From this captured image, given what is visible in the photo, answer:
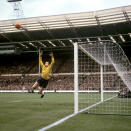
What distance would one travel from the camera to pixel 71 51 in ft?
167

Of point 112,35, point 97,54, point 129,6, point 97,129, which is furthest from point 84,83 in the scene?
point 97,129

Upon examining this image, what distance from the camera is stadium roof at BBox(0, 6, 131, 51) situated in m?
36.7

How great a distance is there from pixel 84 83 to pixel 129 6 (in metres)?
12.4

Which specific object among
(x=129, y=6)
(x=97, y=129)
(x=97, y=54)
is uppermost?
(x=129, y=6)

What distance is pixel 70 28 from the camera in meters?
41.4

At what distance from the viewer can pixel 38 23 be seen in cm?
4075

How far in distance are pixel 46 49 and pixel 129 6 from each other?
2347cm

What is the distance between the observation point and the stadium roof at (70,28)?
36.7 meters

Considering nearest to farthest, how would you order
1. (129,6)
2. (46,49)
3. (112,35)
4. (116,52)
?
(116,52) < (129,6) < (112,35) < (46,49)

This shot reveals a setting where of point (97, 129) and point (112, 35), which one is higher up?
point (112, 35)

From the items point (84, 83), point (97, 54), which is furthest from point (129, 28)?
point (97, 54)

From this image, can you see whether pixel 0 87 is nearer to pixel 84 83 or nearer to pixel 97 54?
pixel 84 83

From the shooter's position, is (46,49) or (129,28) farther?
(46,49)

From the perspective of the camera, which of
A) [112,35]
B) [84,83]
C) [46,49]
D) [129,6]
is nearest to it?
[129,6]
